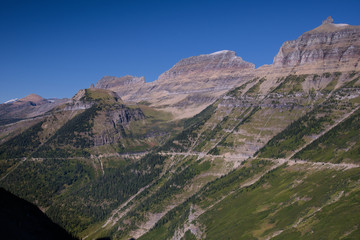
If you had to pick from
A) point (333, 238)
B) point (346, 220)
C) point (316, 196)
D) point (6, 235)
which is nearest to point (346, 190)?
point (316, 196)

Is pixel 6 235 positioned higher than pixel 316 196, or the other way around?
pixel 6 235

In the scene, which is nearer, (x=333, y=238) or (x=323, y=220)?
(x=333, y=238)

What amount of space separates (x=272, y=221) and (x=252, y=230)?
551 inches

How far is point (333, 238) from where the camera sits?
13900 centimetres

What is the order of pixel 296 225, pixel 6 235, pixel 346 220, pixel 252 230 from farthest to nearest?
pixel 252 230 < pixel 296 225 < pixel 346 220 < pixel 6 235

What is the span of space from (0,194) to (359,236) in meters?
156

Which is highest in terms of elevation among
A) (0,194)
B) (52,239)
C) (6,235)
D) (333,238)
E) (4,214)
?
(0,194)

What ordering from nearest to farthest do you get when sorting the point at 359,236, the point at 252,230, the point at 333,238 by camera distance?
the point at 359,236 → the point at 333,238 → the point at 252,230

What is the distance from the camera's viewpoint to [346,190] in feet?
591

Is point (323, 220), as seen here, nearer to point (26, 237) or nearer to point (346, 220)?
point (346, 220)

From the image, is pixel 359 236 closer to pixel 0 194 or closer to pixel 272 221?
pixel 272 221

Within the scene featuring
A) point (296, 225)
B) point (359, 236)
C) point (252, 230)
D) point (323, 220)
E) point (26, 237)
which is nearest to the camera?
point (26, 237)

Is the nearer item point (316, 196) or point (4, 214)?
point (4, 214)

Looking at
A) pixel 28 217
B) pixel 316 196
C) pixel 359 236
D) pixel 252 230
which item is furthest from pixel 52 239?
pixel 316 196
